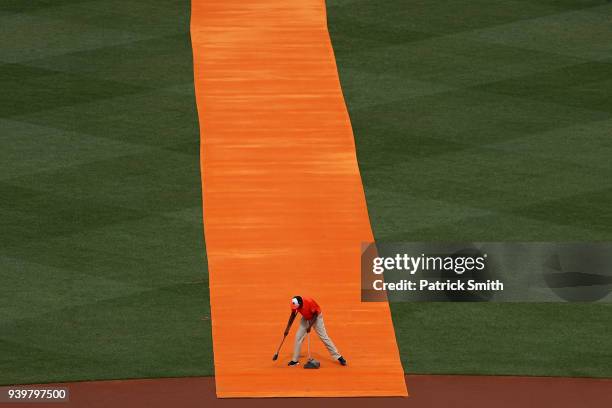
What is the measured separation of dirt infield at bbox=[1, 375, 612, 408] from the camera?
27.7 m

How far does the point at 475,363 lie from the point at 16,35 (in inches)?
786

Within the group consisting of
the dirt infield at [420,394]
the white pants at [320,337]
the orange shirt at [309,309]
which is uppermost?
the orange shirt at [309,309]

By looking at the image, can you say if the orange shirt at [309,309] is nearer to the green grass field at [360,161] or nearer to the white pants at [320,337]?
the white pants at [320,337]

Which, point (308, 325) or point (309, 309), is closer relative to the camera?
point (309, 309)

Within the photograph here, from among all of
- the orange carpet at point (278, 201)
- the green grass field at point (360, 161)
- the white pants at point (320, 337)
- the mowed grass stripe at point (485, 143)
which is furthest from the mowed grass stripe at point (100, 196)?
the mowed grass stripe at point (485, 143)

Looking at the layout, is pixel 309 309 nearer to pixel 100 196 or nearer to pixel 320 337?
pixel 320 337

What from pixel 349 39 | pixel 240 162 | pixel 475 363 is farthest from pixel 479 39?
pixel 475 363

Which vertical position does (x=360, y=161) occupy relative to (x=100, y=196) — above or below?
above

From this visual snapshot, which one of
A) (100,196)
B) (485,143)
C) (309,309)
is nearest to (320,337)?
(309,309)

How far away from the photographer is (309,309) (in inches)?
1115

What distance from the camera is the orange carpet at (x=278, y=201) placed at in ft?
95.4

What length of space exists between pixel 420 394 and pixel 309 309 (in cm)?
229

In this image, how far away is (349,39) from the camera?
44.5 meters

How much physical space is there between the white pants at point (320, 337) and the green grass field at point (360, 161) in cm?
149
